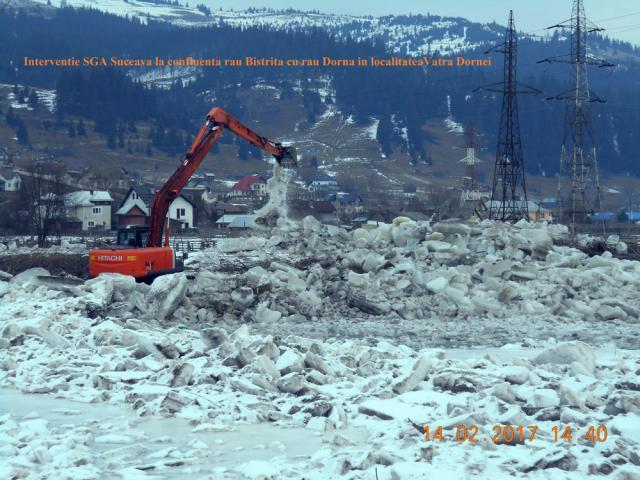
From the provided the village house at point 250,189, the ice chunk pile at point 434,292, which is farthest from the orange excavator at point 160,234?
the village house at point 250,189

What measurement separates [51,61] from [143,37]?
42754mm

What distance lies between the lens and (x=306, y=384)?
794 centimetres

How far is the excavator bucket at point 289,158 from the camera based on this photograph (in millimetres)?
20375

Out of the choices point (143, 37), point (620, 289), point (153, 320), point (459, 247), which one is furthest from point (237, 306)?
point (143, 37)

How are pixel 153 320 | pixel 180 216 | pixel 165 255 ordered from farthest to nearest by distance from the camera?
1. pixel 180 216
2. pixel 165 255
3. pixel 153 320

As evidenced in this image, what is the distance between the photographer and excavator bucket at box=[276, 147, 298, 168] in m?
20.4

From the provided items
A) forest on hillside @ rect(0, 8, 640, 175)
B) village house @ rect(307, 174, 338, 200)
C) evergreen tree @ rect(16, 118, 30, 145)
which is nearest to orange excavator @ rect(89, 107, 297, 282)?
village house @ rect(307, 174, 338, 200)

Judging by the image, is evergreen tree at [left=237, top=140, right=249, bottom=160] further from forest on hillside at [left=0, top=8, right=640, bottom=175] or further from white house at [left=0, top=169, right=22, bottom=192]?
white house at [left=0, top=169, right=22, bottom=192]

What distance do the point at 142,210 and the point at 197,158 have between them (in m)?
29.2

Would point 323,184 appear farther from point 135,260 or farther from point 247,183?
point 135,260

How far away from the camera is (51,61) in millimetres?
116812

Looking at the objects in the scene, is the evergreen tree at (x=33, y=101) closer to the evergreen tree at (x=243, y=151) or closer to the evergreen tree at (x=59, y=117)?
the evergreen tree at (x=59, y=117)

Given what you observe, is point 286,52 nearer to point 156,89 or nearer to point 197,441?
point 156,89
